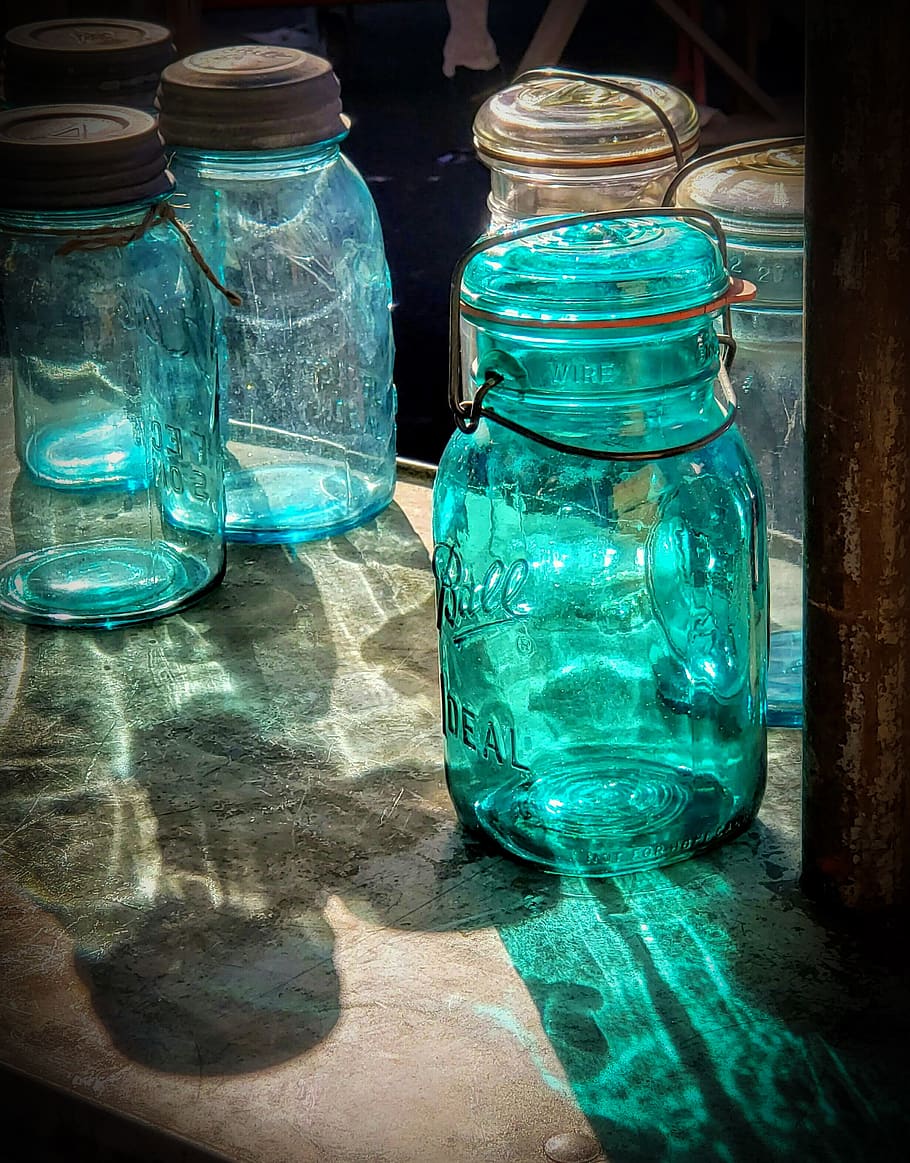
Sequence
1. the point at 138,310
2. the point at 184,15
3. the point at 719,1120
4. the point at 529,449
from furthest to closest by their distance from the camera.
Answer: the point at 184,15 → the point at 138,310 → the point at 529,449 → the point at 719,1120

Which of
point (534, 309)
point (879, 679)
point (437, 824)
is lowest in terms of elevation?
point (437, 824)

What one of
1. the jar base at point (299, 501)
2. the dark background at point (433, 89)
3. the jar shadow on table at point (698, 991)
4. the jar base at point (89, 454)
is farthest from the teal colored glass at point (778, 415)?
the dark background at point (433, 89)

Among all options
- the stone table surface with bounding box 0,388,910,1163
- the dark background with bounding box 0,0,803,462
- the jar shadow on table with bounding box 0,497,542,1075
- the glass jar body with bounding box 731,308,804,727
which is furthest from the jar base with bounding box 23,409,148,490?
the dark background with bounding box 0,0,803,462

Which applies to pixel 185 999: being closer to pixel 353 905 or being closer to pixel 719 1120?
pixel 353 905

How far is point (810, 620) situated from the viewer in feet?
2.29

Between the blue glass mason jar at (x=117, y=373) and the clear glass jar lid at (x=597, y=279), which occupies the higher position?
the clear glass jar lid at (x=597, y=279)

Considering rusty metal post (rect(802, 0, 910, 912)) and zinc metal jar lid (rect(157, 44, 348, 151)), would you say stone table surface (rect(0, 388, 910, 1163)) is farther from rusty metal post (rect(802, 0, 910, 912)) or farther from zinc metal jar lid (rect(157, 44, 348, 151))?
zinc metal jar lid (rect(157, 44, 348, 151))

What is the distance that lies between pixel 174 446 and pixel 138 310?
9cm

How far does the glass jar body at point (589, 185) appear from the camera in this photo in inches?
40.0

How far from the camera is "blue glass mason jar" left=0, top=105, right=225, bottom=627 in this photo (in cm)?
99

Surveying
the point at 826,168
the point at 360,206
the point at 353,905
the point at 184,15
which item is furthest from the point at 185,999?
the point at 184,15

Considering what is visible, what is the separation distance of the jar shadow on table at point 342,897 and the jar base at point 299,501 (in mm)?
125

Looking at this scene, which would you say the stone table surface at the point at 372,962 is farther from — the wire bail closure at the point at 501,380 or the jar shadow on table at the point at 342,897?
the wire bail closure at the point at 501,380

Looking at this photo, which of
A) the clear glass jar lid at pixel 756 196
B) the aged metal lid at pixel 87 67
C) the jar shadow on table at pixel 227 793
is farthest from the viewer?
the aged metal lid at pixel 87 67
